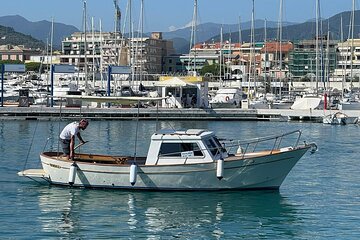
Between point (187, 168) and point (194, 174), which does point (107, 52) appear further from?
point (187, 168)

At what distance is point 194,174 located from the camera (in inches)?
1144

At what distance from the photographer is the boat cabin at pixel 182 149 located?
28.9m

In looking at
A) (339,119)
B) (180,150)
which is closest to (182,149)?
(180,150)

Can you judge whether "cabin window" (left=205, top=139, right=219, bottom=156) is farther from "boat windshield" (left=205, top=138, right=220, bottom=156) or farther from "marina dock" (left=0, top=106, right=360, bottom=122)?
"marina dock" (left=0, top=106, right=360, bottom=122)

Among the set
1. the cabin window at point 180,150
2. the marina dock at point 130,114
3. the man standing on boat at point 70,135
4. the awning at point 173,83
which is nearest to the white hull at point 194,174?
the cabin window at point 180,150

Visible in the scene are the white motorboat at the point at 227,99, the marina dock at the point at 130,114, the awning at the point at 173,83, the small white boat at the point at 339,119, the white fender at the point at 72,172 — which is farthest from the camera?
the white motorboat at the point at 227,99

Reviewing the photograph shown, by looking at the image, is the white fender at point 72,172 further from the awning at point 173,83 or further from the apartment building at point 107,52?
the apartment building at point 107,52

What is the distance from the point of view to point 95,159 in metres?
31.5

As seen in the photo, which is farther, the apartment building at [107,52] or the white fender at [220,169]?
the apartment building at [107,52]

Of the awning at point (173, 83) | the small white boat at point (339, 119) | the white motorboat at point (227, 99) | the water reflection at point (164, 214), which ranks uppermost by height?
the awning at point (173, 83)

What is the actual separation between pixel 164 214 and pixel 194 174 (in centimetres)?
314

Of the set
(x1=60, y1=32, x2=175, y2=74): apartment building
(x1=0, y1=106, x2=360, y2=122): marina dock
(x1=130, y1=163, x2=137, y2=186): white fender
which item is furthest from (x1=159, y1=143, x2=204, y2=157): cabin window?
(x1=60, y1=32, x2=175, y2=74): apartment building

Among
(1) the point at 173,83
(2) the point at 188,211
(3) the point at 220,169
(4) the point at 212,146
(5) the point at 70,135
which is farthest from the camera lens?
(1) the point at 173,83

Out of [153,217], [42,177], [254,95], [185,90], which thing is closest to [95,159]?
[42,177]
